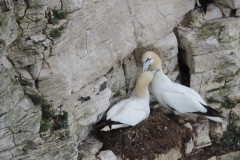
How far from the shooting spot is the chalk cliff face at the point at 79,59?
30.4 feet

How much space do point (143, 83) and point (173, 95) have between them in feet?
1.85

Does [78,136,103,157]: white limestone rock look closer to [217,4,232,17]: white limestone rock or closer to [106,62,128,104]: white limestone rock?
[106,62,128,104]: white limestone rock

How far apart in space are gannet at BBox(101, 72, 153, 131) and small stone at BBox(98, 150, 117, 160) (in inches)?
13.4

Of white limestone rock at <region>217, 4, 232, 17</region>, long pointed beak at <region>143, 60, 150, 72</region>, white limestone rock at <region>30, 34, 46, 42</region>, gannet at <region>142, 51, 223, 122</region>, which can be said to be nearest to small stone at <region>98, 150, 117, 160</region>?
gannet at <region>142, 51, 223, 122</region>

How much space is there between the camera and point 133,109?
11.2 meters

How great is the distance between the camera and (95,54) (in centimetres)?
1049

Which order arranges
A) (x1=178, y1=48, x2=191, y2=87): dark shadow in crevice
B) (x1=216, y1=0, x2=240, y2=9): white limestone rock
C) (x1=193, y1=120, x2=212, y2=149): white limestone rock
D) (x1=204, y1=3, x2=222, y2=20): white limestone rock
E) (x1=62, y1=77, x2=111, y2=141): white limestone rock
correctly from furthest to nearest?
(x1=178, y1=48, x2=191, y2=87): dark shadow in crevice < (x1=204, y1=3, x2=222, y2=20): white limestone rock < (x1=216, y1=0, x2=240, y2=9): white limestone rock < (x1=193, y1=120, x2=212, y2=149): white limestone rock < (x1=62, y1=77, x2=111, y2=141): white limestone rock

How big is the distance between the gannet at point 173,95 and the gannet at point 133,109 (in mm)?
251

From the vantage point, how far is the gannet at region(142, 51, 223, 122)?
Result: 11.4 meters

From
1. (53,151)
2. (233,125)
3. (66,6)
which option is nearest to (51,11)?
(66,6)

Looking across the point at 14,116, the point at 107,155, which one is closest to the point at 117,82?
the point at 107,155

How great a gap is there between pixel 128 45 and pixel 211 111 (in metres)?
1.66

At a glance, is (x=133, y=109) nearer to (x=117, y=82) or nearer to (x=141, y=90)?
(x=141, y=90)

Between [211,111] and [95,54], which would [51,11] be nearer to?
Result: [95,54]
